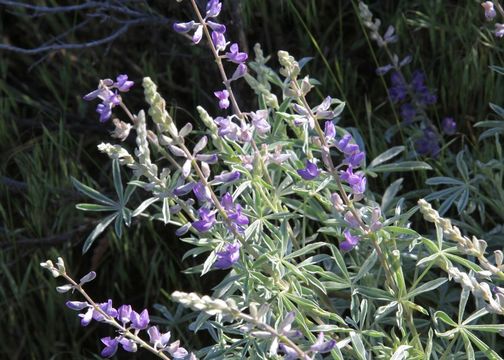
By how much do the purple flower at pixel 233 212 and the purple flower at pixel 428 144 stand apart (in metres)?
1.15

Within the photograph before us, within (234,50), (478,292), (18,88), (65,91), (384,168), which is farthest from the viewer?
(18,88)

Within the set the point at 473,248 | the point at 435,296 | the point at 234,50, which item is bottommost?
the point at 435,296

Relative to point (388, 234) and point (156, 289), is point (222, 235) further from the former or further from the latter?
point (156, 289)

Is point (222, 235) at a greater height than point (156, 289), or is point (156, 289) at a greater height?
point (222, 235)

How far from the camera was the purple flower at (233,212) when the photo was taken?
213 centimetres

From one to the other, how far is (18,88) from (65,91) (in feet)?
1.22

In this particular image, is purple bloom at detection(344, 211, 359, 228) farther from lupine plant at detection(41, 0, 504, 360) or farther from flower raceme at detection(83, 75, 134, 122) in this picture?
flower raceme at detection(83, 75, 134, 122)

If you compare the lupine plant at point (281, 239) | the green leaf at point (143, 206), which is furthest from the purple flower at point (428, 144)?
the green leaf at point (143, 206)

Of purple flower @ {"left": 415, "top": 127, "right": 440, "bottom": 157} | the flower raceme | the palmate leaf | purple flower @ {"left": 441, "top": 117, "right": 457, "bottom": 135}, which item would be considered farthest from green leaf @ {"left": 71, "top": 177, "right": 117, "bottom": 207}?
purple flower @ {"left": 441, "top": 117, "right": 457, "bottom": 135}

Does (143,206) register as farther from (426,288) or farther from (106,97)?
(426,288)

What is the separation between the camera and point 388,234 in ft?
7.77

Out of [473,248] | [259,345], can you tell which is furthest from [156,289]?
[473,248]

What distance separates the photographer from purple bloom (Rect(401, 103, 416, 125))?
329 cm

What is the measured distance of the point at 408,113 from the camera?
330 centimetres
